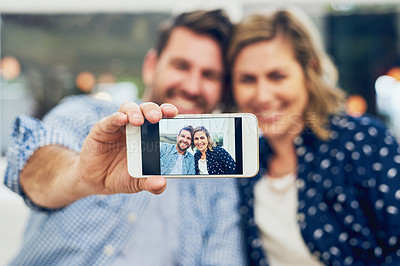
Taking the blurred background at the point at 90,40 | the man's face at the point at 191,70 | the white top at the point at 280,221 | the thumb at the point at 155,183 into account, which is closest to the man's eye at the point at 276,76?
the man's face at the point at 191,70

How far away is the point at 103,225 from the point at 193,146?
0.41 metres

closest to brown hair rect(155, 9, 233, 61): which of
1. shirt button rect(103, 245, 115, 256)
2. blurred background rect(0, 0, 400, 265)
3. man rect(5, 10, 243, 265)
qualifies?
man rect(5, 10, 243, 265)

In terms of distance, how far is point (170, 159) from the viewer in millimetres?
518

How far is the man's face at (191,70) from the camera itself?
0.93 meters

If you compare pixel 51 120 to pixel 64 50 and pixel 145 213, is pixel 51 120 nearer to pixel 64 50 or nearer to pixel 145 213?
pixel 145 213

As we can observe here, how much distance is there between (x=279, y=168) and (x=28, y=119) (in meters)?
0.66

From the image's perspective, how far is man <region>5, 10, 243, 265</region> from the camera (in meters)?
0.57

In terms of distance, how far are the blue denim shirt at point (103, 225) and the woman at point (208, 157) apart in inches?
11.9

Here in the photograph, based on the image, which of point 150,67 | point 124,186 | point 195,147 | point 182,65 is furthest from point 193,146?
point 150,67

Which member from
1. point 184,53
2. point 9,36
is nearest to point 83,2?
point 9,36

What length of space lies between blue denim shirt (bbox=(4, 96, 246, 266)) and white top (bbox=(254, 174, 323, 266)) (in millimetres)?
95

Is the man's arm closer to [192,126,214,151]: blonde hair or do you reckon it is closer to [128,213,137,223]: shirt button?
[192,126,214,151]: blonde hair

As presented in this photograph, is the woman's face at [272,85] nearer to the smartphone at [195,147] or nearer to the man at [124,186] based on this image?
the man at [124,186]

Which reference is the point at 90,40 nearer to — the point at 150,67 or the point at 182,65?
the point at 150,67
